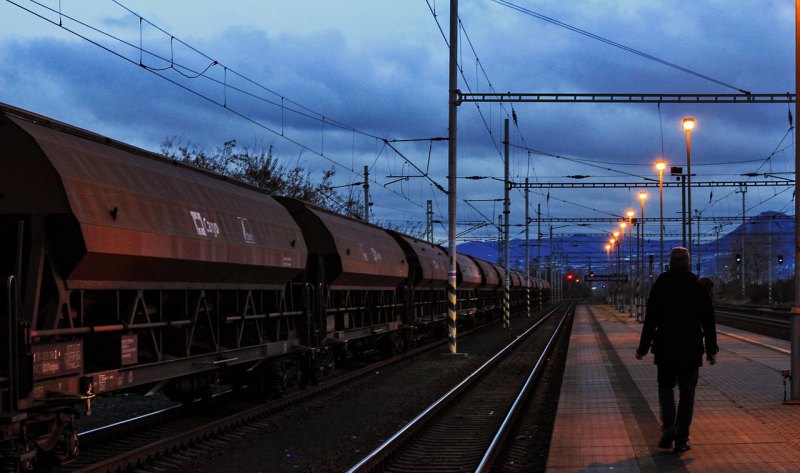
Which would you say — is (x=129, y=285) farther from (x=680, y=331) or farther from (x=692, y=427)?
(x=692, y=427)

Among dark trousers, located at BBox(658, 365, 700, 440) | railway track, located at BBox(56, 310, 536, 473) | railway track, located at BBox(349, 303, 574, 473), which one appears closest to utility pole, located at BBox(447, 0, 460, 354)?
railway track, located at BBox(349, 303, 574, 473)

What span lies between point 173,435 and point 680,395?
6.78 metres

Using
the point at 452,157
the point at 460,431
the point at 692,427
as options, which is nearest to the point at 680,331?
the point at 692,427

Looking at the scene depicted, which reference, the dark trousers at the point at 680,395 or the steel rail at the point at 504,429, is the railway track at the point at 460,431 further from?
the dark trousers at the point at 680,395

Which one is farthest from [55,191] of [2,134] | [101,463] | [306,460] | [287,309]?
[287,309]

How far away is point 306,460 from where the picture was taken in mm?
10055

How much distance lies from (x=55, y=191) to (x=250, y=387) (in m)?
7.52

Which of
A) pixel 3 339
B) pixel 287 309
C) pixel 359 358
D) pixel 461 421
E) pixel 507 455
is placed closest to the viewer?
pixel 3 339

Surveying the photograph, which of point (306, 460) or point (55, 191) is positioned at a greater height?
point (55, 191)

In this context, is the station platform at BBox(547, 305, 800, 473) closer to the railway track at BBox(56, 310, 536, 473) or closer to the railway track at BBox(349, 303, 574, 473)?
the railway track at BBox(349, 303, 574, 473)

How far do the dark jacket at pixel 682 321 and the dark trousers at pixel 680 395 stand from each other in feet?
0.39

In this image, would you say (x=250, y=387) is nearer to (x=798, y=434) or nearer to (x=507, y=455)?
(x=507, y=455)

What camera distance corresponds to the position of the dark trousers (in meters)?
8.35

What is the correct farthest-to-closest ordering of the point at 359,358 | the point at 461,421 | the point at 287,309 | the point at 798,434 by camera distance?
the point at 359,358
the point at 287,309
the point at 461,421
the point at 798,434
